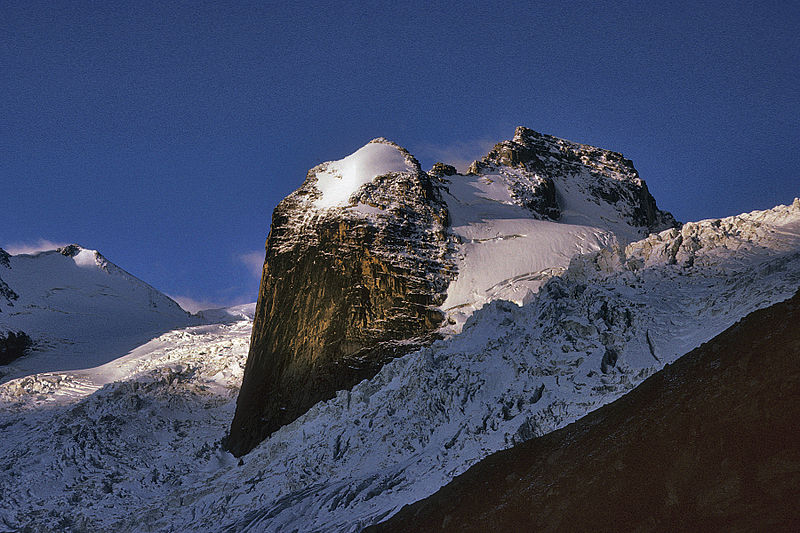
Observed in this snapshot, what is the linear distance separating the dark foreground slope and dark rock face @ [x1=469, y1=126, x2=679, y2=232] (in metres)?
56.8

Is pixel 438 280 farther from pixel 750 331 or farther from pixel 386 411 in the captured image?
pixel 750 331

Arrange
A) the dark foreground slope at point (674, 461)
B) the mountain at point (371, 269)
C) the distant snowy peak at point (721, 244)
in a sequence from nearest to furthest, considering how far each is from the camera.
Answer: the dark foreground slope at point (674, 461), the distant snowy peak at point (721, 244), the mountain at point (371, 269)

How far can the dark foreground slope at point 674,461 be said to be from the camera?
40.5ft

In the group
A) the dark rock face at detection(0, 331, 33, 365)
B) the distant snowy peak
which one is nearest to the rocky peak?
the dark rock face at detection(0, 331, 33, 365)

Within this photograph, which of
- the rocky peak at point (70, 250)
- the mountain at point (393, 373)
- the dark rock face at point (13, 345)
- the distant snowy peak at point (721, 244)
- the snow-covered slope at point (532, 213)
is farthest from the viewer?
the rocky peak at point (70, 250)

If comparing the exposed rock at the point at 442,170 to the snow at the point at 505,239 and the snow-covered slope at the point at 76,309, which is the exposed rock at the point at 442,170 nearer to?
the snow at the point at 505,239

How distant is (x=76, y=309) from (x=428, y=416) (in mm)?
68335

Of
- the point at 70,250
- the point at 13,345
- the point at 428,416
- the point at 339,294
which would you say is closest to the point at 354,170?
the point at 339,294

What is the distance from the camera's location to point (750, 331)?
18250mm

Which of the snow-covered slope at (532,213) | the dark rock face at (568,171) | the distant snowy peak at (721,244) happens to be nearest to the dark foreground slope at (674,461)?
the distant snowy peak at (721,244)

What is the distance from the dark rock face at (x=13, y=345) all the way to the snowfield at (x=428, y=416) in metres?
23.6

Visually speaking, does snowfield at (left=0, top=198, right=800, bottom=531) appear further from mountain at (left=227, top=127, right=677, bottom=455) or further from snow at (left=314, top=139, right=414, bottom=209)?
snow at (left=314, top=139, right=414, bottom=209)

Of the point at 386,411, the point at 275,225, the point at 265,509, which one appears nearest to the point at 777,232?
the point at 386,411

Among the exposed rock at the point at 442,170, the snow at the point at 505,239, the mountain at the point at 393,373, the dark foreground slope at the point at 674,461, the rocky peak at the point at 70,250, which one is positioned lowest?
the dark foreground slope at the point at 674,461
